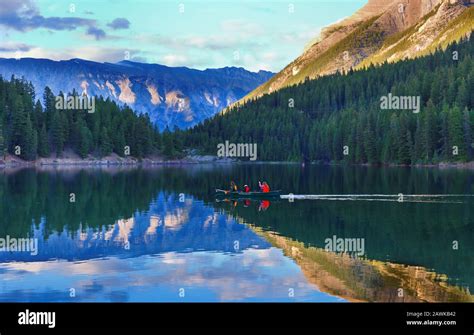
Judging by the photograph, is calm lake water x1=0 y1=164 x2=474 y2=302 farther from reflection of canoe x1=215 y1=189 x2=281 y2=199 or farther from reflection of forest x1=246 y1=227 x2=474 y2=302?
reflection of canoe x1=215 y1=189 x2=281 y2=199

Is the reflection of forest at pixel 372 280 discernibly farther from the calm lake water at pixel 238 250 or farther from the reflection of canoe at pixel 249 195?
the reflection of canoe at pixel 249 195

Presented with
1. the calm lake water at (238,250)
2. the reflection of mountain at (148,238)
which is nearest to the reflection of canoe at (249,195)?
the calm lake water at (238,250)

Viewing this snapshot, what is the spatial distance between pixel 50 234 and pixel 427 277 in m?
29.6

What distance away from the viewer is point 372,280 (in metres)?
34.8

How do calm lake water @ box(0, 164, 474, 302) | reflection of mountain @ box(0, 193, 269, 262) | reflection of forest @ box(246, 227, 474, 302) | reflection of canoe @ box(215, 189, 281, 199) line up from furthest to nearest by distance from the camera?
reflection of canoe @ box(215, 189, 281, 199) → reflection of mountain @ box(0, 193, 269, 262) → calm lake water @ box(0, 164, 474, 302) → reflection of forest @ box(246, 227, 474, 302)

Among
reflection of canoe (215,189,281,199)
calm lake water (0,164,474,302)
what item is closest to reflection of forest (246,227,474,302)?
calm lake water (0,164,474,302)

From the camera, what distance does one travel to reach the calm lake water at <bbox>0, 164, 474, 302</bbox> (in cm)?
3284

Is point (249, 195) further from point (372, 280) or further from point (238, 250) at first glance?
point (372, 280)

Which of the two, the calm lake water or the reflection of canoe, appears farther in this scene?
the reflection of canoe

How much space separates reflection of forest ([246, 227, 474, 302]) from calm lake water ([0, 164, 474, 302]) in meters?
0.06
